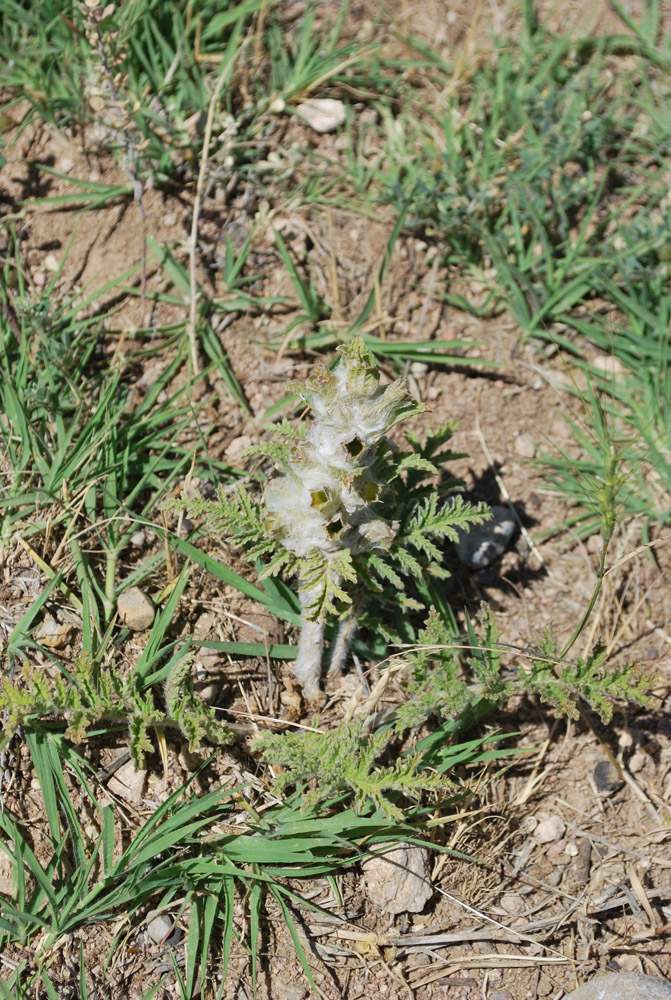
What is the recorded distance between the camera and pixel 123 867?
2.56 metres

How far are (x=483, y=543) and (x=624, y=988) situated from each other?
1568 mm

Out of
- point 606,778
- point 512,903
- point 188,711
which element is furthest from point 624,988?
point 188,711

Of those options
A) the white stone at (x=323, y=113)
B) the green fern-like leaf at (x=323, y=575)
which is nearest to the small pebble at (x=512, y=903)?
the green fern-like leaf at (x=323, y=575)

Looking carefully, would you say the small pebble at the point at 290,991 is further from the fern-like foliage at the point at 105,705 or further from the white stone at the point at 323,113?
the white stone at the point at 323,113

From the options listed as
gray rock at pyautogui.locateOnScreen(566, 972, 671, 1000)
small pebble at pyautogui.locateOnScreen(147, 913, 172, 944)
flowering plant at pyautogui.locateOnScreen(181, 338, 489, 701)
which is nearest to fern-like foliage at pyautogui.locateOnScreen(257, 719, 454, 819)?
flowering plant at pyautogui.locateOnScreen(181, 338, 489, 701)

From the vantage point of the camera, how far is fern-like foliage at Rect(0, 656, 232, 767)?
2.37 metres

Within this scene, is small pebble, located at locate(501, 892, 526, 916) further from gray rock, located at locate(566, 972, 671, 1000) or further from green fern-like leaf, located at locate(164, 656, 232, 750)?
green fern-like leaf, located at locate(164, 656, 232, 750)

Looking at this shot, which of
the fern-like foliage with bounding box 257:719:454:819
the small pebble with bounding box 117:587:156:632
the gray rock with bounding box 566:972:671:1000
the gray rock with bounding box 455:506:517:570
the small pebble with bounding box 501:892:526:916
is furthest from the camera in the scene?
the gray rock with bounding box 455:506:517:570

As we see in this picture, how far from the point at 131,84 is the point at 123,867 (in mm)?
3319

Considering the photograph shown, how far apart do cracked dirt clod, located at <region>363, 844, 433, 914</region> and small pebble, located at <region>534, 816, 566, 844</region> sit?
50 centimetres

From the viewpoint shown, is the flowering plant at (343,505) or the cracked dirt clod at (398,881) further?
the cracked dirt clod at (398,881)

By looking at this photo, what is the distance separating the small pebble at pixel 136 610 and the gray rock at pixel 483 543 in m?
1.23

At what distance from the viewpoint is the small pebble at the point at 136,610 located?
9.61 ft

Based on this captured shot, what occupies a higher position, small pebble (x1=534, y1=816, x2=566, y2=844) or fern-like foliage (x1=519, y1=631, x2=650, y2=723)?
fern-like foliage (x1=519, y1=631, x2=650, y2=723)
